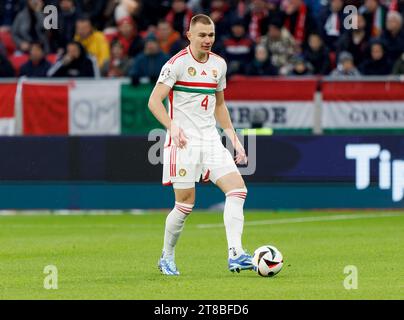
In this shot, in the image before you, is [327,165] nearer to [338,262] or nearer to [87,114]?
[87,114]

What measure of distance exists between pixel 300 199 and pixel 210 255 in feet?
19.5

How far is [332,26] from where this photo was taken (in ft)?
74.2

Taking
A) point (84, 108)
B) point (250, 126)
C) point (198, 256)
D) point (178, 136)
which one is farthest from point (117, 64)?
point (178, 136)

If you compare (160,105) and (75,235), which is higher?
(160,105)

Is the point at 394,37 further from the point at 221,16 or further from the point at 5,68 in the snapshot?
the point at 5,68

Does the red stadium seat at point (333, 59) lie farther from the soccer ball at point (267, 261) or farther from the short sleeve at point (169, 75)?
the soccer ball at point (267, 261)

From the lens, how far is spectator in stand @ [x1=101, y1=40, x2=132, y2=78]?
2295 centimetres

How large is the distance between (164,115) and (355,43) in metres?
11.5

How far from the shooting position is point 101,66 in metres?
23.3

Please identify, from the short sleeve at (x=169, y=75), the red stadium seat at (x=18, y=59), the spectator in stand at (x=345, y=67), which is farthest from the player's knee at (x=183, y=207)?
the red stadium seat at (x=18, y=59)

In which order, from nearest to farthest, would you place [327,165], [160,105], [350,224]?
[160,105] < [350,224] < [327,165]

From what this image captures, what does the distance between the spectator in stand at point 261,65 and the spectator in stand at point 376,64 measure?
1562 mm

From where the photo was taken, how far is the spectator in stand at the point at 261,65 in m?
22.0
